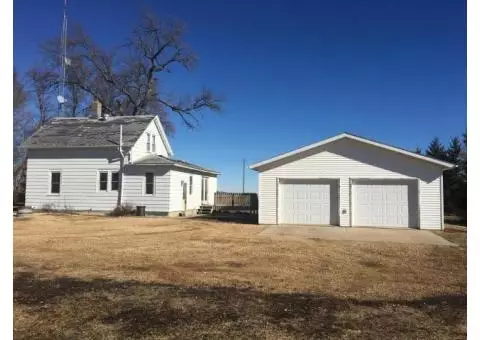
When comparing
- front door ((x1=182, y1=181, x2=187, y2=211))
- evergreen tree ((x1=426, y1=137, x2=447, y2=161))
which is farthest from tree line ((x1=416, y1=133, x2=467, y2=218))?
front door ((x1=182, y1=181, x2=187, y2=211))

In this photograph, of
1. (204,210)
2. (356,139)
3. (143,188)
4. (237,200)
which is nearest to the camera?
(356,139)

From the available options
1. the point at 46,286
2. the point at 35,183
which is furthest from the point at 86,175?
the point at 46,286

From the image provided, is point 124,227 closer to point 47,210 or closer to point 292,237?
point 292,237

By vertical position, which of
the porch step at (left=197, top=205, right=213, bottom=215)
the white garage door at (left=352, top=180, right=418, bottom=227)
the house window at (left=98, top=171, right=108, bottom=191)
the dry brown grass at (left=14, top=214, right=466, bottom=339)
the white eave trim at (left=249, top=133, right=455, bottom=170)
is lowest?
the porch step at (left=197, top=205, right=213, bottom=215)

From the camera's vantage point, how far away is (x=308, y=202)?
19219 millimetres

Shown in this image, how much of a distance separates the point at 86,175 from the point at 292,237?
15.0m

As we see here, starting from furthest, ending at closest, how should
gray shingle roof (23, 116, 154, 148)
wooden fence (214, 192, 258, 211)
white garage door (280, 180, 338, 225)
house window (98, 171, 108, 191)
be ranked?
wooden fence (214, 192, 258, 211), gray shingle roof (23, 116, 154, 148), house window (98, 171, 108, 191), white garage door (280, 180, 338, 225)

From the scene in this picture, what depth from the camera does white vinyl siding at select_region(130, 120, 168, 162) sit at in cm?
2469

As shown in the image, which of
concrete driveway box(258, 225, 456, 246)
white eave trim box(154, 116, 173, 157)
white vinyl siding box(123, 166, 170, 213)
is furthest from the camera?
white eave trim box(154, 116, 173, 157)

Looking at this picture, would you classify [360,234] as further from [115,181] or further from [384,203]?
[115,181]

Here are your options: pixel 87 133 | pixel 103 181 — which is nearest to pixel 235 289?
pixel 103 181

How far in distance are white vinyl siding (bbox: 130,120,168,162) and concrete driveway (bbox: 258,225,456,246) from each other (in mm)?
11005

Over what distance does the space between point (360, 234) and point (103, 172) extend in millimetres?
15568

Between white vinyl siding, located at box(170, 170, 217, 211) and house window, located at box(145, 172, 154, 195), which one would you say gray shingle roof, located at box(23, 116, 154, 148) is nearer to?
house window, located at box(145, 172, 154, 195)
